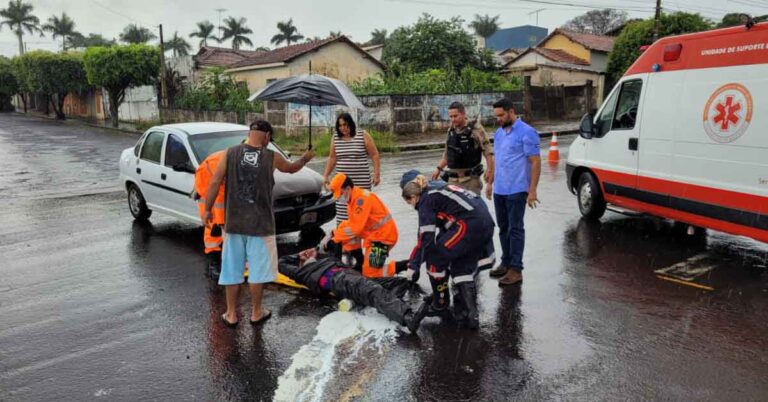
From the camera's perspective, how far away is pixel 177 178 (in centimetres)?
805

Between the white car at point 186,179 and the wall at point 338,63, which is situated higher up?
the wall at point 338,63

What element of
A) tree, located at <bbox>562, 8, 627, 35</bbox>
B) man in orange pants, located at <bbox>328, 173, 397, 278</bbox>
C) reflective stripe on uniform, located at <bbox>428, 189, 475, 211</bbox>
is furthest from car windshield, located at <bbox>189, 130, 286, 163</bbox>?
tree, located at <bbox>562, 8, 627, 35</bbox>

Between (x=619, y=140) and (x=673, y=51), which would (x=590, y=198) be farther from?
(x=673, y=51)

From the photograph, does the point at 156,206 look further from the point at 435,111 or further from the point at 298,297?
the point at 435,111

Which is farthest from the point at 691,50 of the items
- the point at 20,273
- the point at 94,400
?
the point at 20,273

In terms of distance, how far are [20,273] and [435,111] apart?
18741 mm

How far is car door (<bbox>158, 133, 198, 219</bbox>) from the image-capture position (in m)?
7.91

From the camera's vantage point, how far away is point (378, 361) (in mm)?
4355

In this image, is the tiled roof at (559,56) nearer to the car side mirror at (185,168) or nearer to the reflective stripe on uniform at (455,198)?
the car side mirror at (185,168)

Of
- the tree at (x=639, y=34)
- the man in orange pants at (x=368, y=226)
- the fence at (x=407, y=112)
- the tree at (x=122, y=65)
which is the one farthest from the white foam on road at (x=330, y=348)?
the tree at (x=122, y=65)

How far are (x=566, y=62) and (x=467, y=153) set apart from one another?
32.1 metres

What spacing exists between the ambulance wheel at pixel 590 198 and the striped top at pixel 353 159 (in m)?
3.53

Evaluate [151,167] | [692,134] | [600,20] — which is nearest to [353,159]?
[151,167]

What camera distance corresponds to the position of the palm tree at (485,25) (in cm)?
9356
